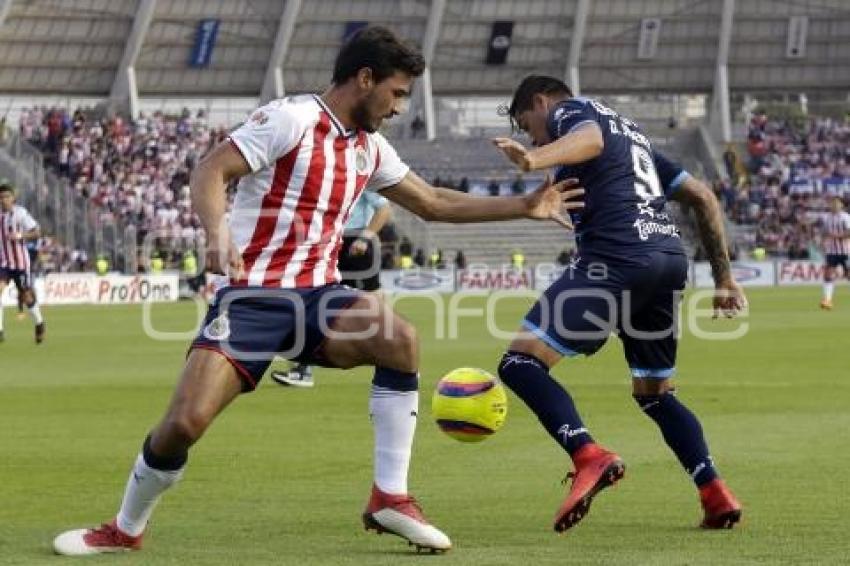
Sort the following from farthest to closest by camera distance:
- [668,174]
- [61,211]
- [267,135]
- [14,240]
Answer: [61,211], [14,240], [668,174], [267,135]

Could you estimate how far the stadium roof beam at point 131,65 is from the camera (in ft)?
249

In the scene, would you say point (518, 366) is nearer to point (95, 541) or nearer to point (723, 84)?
point (95, 541)

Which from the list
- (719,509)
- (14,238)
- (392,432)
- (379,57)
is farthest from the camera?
(14,238)

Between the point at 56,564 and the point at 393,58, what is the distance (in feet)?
9.19

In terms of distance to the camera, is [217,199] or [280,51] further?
[280,51]

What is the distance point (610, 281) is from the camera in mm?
9609

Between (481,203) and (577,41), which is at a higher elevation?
(481,203)

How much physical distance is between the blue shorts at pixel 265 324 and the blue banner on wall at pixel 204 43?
69.2m

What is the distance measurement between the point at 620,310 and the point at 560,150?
101cm

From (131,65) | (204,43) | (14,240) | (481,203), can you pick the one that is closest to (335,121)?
(481,203)

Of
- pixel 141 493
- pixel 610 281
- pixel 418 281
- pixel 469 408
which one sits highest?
pixel 610 281

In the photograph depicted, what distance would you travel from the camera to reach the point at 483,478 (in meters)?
12.0

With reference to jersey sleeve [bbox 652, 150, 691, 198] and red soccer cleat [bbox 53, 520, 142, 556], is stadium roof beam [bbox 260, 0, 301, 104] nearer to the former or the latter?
jersey sleeve [bbox 652, 150, 691, 198]

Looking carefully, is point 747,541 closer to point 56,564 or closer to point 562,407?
point 562,407
